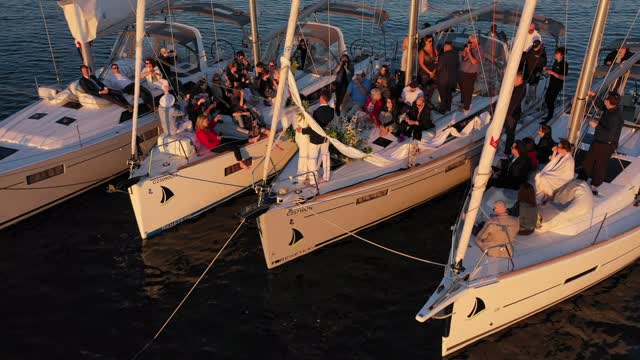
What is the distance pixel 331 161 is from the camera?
13.9 m

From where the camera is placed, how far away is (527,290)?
10.8 metres

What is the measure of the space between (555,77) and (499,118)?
846 cm

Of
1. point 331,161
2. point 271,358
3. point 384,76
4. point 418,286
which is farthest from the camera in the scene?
point 384,76

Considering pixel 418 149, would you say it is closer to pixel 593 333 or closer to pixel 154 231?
pixel 593 333

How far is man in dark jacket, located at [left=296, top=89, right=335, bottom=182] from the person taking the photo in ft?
40.8

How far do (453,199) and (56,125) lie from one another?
10778 millimetres

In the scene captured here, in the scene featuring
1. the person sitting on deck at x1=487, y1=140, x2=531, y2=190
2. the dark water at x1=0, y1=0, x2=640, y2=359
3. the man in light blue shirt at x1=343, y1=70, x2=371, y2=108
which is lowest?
the dark water at x1=0, y1=0, x2=640, y2=359

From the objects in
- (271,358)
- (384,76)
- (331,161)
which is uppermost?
(384,76)

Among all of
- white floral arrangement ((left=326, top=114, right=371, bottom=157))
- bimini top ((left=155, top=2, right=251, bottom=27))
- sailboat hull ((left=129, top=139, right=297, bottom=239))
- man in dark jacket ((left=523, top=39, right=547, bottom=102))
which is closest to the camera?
white floral arrangement ((left=326, top=114, right=371, bottom=157))

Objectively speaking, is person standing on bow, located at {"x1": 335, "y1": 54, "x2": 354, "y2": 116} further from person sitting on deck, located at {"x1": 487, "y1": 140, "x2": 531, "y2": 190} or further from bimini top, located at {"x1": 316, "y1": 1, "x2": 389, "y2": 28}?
person sitting on deck, located at {"x1": 487, "y1": 140, "x2": 531, "y2": 190}

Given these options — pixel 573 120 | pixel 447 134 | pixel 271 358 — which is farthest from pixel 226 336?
pixel 573 120

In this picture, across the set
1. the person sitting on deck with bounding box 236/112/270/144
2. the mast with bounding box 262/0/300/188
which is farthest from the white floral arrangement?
the person sitting on deck with bounding box 236/112/270/144

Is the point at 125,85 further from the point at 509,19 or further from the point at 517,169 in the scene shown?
the point at 509,19

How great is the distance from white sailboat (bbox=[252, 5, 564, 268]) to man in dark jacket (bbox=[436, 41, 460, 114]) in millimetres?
Answer: 527
